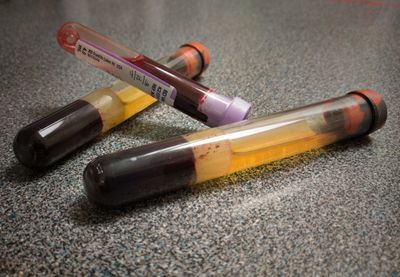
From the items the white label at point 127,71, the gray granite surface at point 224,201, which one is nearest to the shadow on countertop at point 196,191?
the gray granite surface at point 224,201

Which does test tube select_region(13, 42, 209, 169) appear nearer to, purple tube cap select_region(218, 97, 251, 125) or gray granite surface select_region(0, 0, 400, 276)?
gray granite surface select_region(0, 0, 400, 276)

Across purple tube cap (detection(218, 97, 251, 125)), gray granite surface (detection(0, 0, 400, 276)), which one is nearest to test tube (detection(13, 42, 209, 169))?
gray granite surface (detection(0, 0, 400, 276))

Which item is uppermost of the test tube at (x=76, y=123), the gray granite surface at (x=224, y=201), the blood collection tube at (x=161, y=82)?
the blood collection tube at (x=161, y=82)

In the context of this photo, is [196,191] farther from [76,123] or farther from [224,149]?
[76,123]

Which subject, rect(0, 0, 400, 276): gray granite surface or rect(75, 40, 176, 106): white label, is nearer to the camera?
rect(0, 0, 400, 276): gray granite surface

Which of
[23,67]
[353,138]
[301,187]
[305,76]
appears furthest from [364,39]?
[23,67]

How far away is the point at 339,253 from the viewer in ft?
1.00

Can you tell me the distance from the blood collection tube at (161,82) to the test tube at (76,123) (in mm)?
31

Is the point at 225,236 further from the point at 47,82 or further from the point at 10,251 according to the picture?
the point at 47,82

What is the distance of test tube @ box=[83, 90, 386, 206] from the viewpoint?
314mm

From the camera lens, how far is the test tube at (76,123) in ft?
1.17

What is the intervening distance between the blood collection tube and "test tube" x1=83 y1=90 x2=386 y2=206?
37 mm

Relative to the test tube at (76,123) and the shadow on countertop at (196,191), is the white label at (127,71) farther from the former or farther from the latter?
the shadow on countertop at (196,191)

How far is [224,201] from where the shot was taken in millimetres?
353
